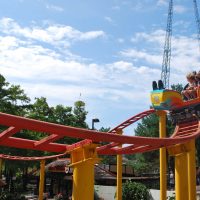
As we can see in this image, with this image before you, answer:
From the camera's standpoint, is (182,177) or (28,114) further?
(28,114)

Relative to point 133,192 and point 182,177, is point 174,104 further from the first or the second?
point 133,192

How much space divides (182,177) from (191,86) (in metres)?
4.08

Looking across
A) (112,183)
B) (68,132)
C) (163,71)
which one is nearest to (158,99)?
(68,132)

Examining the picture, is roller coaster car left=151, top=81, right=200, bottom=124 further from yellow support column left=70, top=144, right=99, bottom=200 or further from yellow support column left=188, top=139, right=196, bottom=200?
yellow support column left=70, top=144, right=99, bottom=200

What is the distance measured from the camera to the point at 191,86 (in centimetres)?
1662

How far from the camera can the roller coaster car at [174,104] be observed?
15.9m

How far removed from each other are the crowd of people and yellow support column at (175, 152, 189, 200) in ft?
9.17

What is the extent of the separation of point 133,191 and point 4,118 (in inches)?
525

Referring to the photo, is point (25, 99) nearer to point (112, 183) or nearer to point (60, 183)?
point (60, 183)

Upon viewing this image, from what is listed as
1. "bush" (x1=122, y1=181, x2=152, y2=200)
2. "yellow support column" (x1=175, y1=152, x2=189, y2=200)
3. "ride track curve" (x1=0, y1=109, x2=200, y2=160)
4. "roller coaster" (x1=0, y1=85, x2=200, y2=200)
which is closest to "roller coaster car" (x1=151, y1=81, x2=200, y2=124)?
"roller coaster" (x1=0, y1=85, x2=200, y2=200)

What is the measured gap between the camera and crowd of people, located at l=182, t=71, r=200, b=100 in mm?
16172

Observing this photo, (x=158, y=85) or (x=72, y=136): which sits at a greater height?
(x=158, y=85)

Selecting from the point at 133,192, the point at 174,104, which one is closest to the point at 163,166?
the point at 174,104

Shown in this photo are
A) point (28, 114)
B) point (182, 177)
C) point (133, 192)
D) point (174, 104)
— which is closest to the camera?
point (182, 177)
